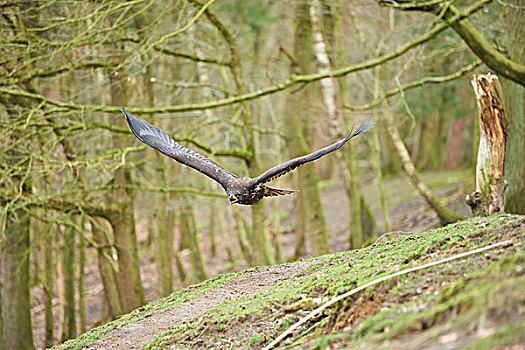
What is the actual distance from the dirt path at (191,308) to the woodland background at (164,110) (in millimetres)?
2615

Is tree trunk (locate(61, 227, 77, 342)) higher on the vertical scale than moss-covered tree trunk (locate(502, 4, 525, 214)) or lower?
lower

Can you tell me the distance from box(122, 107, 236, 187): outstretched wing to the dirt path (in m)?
0.96

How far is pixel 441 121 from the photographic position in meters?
23.5

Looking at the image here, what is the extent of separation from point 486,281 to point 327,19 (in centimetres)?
1164

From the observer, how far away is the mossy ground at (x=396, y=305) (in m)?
2.45

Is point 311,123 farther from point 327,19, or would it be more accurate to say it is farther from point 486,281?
point 486,281

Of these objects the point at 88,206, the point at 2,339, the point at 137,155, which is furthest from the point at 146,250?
the point at 88,206

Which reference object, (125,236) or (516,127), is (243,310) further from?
(125,236)

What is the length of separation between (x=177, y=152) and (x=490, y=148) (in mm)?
3371

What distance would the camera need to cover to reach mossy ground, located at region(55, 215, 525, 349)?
2447 mm

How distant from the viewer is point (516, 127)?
8273 millimetres

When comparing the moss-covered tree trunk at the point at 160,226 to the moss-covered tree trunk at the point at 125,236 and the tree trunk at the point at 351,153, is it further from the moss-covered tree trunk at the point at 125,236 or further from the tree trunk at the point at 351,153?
the tree trunk at the point at 351,153

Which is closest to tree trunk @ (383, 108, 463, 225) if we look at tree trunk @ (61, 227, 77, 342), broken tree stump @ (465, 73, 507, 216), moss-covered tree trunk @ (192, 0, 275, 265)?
moss-covered tree trunk @ (192, 0, 275, 265)

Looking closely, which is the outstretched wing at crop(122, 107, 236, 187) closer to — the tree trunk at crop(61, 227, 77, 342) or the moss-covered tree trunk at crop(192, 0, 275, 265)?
the moss-covered tree trunk at crop(192, 0, 275, 265)
